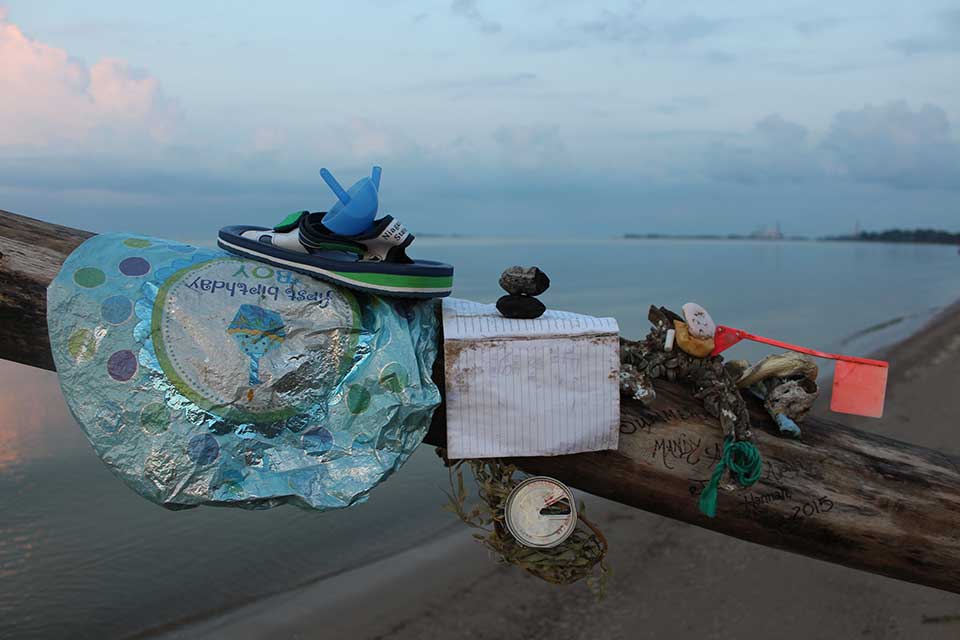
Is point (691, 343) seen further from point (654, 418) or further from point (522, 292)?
point (522, 292)

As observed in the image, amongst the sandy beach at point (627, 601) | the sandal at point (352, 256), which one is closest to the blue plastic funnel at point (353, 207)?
the sandal at point (352, 256)

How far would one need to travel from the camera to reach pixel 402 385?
2.21 meters

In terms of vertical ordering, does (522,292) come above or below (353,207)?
below

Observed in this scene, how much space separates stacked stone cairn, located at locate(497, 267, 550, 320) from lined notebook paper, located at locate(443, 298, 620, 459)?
66 millimetres

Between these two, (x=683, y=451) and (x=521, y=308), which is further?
(x=683, y=451)

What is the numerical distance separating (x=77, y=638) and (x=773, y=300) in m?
21.1

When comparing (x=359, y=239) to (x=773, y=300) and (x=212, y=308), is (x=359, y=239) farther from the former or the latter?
(x=773, y=300)

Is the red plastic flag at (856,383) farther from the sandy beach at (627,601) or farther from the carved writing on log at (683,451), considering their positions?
the sandy beach at (627,601)

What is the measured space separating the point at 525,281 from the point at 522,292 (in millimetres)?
42

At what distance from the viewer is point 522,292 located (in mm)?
2459

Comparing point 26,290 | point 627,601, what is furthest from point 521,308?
point 627,601

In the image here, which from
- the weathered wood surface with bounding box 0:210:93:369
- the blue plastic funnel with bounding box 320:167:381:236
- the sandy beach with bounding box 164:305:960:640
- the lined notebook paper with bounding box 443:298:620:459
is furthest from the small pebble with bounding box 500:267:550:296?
the sandy beach with bounding box 164:305:960:640

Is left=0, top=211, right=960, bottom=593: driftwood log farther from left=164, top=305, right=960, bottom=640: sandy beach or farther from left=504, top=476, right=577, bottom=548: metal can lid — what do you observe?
left=164, top=305, right=960, bottom=640: sandy beach

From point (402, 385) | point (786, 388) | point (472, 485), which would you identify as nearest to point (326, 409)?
point (402, 385)
